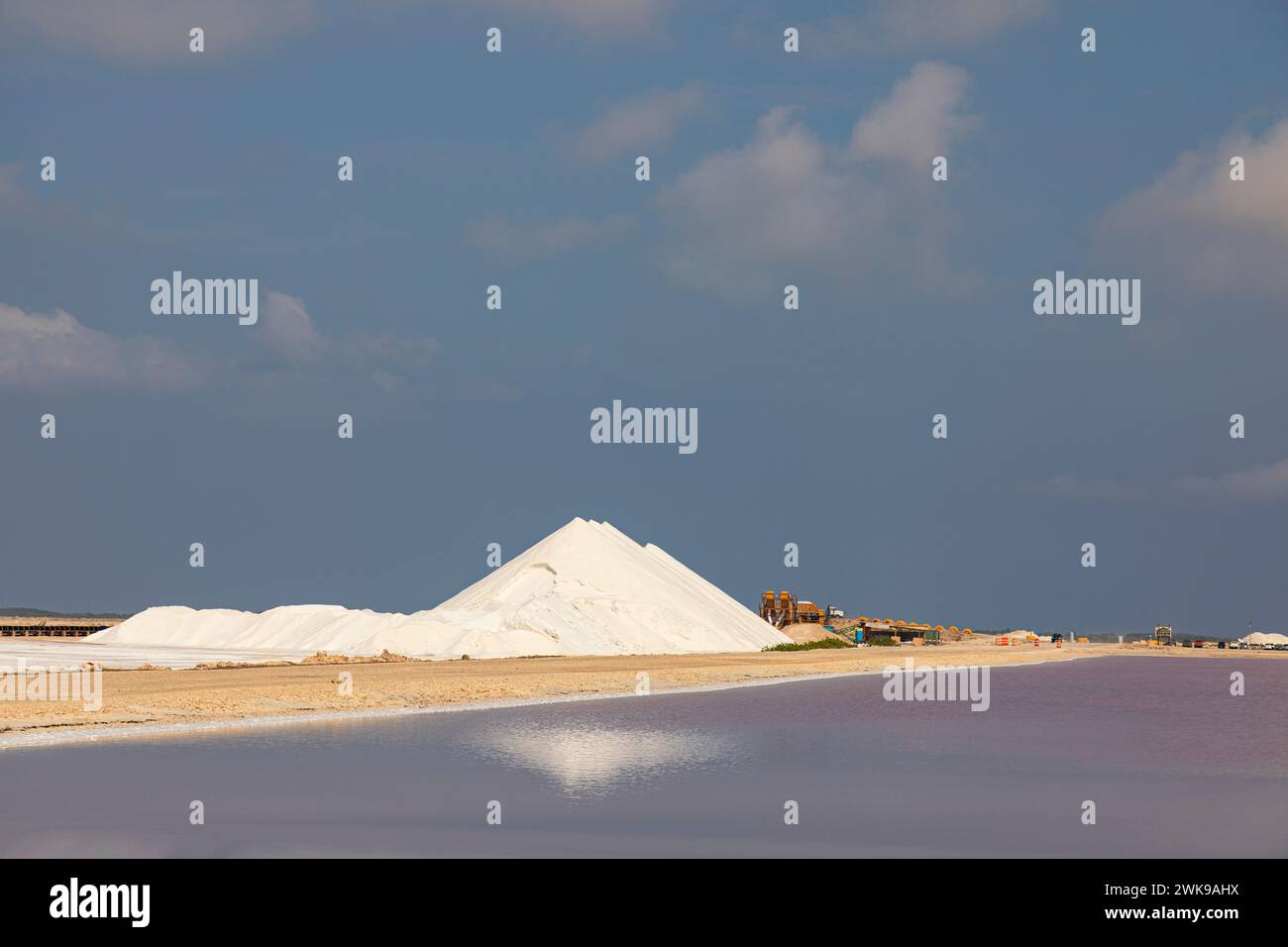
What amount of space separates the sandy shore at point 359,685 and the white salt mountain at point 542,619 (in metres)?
3.56

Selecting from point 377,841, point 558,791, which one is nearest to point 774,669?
point 558,791

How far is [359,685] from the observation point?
33.8 m

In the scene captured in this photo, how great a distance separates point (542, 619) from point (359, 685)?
2448cm

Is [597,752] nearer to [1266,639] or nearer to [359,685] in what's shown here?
[359,685]

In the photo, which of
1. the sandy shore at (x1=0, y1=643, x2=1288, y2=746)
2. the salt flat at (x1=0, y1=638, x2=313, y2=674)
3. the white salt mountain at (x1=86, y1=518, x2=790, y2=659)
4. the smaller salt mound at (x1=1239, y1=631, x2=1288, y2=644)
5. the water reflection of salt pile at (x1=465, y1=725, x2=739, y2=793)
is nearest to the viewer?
the water reflection of salt pile at (x1=465, y1=725, x2=739, y2=793)

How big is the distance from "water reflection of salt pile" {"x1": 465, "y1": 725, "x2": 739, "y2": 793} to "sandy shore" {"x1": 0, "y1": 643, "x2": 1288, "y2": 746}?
6696 mm

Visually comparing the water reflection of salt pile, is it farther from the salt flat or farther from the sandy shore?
the salt flat

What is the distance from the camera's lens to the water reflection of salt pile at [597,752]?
17.7m

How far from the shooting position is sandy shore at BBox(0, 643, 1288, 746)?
2445cm

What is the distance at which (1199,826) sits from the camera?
Result: 572 inches

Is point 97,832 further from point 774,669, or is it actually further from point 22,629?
point 22,629

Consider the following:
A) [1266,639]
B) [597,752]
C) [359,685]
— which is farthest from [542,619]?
[1266,639]

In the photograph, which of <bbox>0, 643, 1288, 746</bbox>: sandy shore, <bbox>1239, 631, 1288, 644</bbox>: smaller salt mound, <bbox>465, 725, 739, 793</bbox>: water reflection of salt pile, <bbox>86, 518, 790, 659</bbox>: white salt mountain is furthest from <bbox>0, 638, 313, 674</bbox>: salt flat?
<bbox>1239, 631, 1288, 644</bbox>: smaller salt mound

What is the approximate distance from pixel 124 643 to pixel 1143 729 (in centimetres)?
5290
